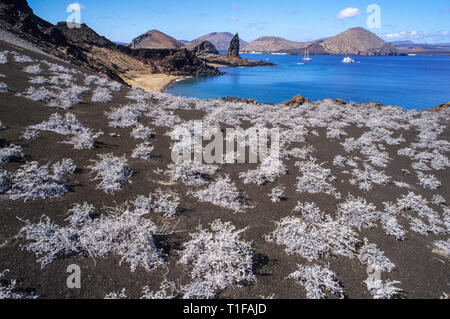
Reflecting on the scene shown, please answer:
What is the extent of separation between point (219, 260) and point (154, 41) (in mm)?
198730

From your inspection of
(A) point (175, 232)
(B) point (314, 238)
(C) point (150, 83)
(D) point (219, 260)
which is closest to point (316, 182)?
(B) point (314, 238)

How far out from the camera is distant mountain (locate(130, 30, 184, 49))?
16525 cm

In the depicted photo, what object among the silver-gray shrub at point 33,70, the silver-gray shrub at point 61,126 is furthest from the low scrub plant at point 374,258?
the silver-gray shrub at point 33,70

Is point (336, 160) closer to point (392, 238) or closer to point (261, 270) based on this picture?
point (392, 238)

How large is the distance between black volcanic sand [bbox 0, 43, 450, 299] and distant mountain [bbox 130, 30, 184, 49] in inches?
7081

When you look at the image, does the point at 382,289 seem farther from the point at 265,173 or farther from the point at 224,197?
the point at 265,173

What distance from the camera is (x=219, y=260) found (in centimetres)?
495

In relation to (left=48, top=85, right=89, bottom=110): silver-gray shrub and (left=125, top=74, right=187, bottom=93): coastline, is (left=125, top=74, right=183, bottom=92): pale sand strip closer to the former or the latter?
(left=125, top=74, right=187, bottom=93): coastline

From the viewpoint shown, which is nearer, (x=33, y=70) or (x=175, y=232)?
(x=175, y=232)

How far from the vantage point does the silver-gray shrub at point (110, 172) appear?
7221 millimetres

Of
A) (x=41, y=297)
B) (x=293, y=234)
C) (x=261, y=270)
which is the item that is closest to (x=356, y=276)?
(x=293, y=234)

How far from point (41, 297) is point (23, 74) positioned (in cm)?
1800

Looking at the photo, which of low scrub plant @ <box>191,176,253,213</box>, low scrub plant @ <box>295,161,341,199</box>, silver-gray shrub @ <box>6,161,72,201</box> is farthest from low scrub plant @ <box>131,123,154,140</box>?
low scrub plant @ <box>295,161,341,199</box>

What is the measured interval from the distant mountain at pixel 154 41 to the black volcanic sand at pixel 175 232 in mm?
179857
